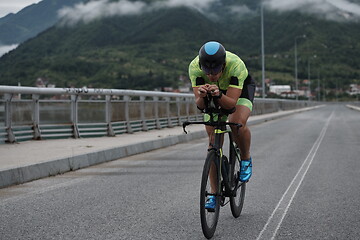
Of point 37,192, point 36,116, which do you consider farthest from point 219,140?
point 36,116

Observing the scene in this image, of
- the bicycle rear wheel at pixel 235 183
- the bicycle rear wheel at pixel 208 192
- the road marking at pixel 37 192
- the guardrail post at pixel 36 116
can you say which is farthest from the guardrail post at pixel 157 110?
the bicycle rear wheel at pixel 208 192

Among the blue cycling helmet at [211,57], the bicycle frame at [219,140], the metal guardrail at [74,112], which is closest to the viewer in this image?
the blue cycling helmet at [211,57]

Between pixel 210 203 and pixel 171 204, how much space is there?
1.68m

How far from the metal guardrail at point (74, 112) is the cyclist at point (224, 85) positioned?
7820mm

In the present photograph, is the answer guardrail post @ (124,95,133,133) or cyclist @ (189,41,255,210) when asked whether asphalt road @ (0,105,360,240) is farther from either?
guardrail post @ (124,95,133,133)

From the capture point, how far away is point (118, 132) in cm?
1678

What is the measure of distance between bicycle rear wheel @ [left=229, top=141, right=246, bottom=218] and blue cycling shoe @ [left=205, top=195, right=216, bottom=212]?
21.8 inches

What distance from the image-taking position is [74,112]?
14.5 m

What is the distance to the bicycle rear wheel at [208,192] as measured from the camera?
4340 mm

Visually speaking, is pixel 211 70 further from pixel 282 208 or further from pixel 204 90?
pixel 282 208

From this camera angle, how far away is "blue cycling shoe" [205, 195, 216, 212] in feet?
14.8

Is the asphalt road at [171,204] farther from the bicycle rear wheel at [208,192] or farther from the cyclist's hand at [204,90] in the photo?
the cyclist's hand at [204,90]

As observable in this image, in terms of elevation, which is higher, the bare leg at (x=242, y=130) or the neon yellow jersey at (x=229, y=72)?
the neon yellow jersey at (x=229, y=72)

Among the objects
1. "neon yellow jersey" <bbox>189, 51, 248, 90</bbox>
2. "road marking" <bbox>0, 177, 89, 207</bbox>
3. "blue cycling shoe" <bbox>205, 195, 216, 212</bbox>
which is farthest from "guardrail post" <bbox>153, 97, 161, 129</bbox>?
"blue cycling shoe" <bbox>205, 195, 216, 212</bbox>
